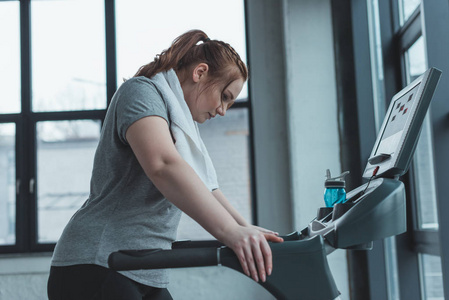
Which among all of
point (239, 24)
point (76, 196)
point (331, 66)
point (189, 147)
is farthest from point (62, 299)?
point (239, 24)

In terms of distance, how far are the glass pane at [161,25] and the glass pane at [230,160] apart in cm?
50

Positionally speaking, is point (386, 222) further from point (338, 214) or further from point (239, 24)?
point (239, 24)

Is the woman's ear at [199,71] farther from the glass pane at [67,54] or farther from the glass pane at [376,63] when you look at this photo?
the glass pane at [67,54]

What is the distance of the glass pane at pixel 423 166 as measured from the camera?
7.98ft

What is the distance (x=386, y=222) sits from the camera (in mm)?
919

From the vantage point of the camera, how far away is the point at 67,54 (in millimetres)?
3994

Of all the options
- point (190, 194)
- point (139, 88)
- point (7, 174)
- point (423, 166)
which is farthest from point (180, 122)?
point (7, 174)

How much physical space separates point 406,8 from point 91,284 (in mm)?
2242

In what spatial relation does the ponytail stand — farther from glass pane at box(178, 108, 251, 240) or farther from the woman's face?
glass pane at box(178, 108, 251, 240)

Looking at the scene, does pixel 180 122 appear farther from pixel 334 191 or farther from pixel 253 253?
pixel 334 191

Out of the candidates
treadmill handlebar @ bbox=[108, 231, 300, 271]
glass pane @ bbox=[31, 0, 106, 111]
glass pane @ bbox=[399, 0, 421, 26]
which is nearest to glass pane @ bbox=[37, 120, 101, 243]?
glass pane @ bbox=[31, 0, 106, 111]

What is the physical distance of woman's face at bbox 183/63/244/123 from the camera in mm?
1239

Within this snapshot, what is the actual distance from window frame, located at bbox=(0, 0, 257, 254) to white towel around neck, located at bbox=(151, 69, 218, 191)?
259 cm

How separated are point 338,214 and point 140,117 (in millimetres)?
424
